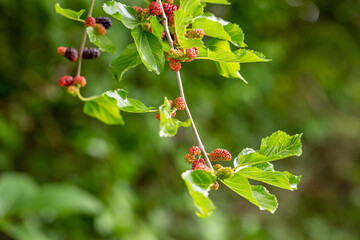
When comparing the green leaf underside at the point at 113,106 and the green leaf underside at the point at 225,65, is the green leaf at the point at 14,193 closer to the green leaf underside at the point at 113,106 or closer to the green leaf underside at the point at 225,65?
the green leaf underside at the point at 113,106

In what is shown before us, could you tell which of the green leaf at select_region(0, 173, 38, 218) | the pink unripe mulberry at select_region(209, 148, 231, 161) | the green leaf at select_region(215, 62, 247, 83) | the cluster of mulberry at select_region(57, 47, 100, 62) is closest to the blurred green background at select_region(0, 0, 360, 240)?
the green leaf at select_region(0, 173, 38, 218)

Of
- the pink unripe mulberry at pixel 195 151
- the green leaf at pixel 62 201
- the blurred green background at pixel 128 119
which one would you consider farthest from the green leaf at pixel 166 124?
the green leaf at pixel 62 201

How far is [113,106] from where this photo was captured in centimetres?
46

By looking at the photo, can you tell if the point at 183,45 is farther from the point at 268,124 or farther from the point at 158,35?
the point at 268,124

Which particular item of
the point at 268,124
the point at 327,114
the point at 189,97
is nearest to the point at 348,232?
the point at 327,114

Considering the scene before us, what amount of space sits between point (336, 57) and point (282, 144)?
207cm

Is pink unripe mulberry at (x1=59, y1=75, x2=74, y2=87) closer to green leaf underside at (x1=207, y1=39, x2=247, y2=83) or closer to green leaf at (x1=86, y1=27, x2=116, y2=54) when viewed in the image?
green leaf at (x1=86, y1=27, x2=116, y2=54)

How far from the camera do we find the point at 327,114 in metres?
2.68

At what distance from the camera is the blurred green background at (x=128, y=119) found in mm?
1421

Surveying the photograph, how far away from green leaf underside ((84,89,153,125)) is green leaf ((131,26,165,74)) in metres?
0.05

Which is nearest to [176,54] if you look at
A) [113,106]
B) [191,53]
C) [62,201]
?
[191,53]

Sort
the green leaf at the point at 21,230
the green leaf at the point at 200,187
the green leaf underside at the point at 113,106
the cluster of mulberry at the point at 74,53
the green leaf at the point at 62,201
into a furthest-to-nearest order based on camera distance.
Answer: the green leaf at the point at 62,201
the green leaf at the point at 21,230
the cluster of mulberry at the point at 74,53
the green leaf underside at the point at 113,106
the green leaf at the point at 200,187

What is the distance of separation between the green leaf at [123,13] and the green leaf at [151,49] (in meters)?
0.01

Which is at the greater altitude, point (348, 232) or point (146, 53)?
point (146, 53)
